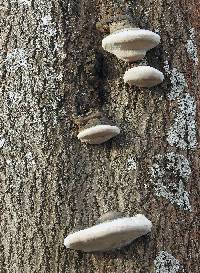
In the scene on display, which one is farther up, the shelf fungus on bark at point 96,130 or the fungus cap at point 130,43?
the fungus cap at point 130,43

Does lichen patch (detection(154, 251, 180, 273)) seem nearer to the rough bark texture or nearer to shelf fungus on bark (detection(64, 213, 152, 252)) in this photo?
the rough bark texture

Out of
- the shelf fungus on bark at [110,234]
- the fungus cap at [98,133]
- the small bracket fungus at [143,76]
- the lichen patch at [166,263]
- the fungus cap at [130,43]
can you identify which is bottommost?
the lichen patch at [166,263]

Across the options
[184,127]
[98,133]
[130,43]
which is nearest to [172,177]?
[184,127]

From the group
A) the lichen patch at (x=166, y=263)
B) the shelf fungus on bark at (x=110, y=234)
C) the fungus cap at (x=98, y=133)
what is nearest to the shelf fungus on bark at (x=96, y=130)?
the fungus cap at (x=98, y=133)

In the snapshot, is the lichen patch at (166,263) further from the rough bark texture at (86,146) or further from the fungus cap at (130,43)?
the fungus cap at (130,43)

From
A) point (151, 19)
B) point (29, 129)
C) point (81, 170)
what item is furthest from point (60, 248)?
point (151, 19)
